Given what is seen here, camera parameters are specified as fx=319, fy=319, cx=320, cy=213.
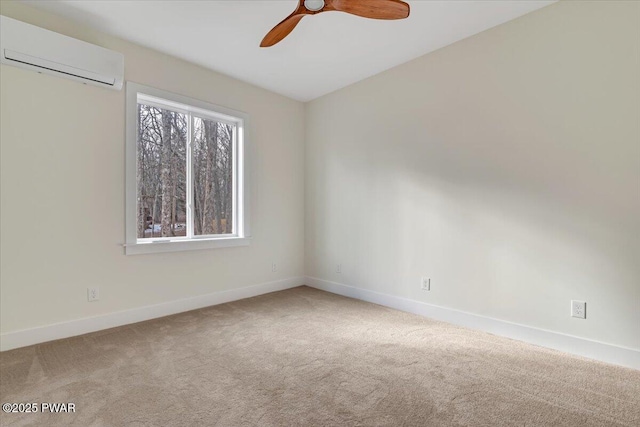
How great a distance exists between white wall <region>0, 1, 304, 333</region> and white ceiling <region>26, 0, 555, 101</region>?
0.25m

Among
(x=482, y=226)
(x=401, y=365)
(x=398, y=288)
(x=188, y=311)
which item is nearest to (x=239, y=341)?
(x=188, y=311)

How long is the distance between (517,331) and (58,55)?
4271mm

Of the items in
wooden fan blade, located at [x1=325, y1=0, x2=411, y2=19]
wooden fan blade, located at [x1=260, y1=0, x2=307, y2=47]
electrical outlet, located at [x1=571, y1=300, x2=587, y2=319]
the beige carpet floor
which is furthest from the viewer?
electrical outlet, located at [x1=571, y1=300, x2=587, y2=319]

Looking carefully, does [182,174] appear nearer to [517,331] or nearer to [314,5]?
[314,5]

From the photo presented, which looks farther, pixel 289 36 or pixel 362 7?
pixel 289 36

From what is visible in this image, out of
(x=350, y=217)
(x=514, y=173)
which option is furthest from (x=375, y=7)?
(x=350, y=217)

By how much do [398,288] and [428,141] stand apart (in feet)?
5.22

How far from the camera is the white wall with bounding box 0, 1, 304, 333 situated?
2424mm

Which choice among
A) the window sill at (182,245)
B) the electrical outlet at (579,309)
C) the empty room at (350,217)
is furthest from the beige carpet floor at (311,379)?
the window sill at (182,245)

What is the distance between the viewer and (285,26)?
2191 mm

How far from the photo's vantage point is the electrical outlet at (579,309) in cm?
234

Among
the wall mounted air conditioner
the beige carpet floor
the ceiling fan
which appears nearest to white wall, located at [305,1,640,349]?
the beige carpet floor

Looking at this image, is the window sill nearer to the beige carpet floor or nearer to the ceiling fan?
the beige carpet floor

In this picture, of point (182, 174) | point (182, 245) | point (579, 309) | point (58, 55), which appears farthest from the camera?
point (182, 174)
